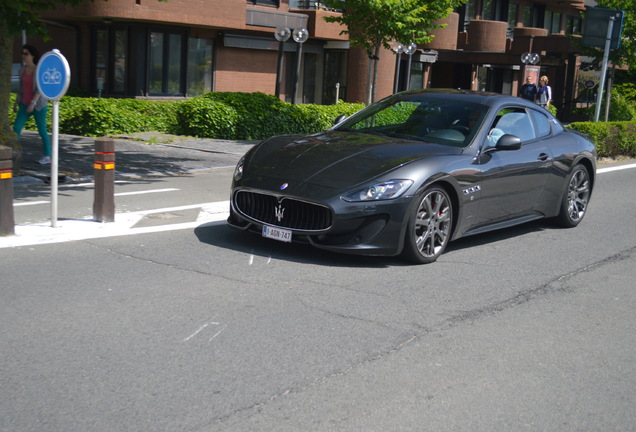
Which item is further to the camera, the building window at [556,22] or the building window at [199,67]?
the building window at [556,22]

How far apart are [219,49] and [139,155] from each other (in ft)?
42.8

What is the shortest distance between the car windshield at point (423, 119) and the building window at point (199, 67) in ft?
59.7

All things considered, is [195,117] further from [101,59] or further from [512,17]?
[512,17]

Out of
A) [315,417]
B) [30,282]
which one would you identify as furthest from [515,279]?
[30,282]

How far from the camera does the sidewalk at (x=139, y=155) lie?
1257 cm

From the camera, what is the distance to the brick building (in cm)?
2467

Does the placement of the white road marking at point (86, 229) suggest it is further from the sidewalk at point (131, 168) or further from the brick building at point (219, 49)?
the brick building at point (219, 49)

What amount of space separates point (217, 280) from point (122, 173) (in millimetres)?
6644

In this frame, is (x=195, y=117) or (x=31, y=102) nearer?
(x=31, y=102)

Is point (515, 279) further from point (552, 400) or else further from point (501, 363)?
point (552, 400)

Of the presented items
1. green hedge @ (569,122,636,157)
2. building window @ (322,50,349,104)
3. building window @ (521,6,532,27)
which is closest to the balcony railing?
building window @ (322,50,349,104)

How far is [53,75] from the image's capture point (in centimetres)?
799

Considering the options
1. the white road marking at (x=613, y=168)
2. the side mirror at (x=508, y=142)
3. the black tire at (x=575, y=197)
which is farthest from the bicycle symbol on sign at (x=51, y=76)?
the white road marking at (x=613, y=168)

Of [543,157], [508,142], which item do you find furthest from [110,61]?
[508,142]
